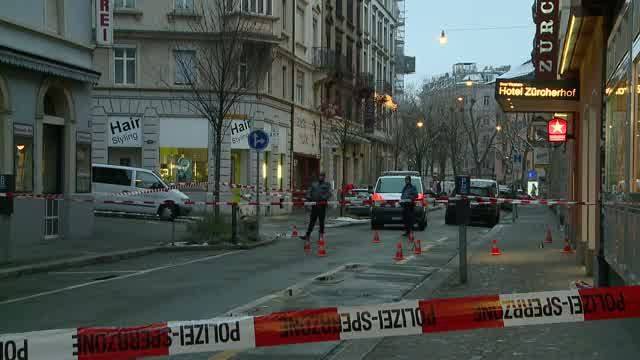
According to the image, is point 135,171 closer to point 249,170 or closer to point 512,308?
point 249,170

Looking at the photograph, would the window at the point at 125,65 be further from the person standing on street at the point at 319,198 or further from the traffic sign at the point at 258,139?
the person standing on street at the point at 319,198

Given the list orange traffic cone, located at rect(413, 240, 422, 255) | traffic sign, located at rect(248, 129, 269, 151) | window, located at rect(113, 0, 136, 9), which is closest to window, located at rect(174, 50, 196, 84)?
window, located at rect(113, 0, 136, 9)

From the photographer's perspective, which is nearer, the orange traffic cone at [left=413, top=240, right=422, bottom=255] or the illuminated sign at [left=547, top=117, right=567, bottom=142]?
the orange traffic cone at [left=413, top=240, right=422, bottom=255]

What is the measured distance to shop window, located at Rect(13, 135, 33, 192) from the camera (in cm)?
2014

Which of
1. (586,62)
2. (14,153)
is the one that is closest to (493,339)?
(586,62)

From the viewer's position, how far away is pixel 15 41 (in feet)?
64.7

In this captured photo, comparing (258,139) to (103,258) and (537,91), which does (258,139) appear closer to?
(103,258)

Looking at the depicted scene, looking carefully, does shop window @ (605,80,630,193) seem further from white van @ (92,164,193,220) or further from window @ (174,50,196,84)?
window @ (174,50,196,84)

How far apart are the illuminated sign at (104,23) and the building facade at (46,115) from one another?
0.24m

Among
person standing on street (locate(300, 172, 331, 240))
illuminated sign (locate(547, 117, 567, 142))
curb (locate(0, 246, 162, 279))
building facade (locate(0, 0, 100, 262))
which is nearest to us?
curb (locate(0, 246, 162, 279))

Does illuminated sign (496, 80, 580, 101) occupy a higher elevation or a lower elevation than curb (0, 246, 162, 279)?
higher

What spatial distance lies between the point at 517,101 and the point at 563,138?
2.88 meters

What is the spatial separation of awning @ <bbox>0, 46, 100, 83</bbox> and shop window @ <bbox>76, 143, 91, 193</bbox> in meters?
1.76

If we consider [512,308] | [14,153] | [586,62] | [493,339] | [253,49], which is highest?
[253,49]
